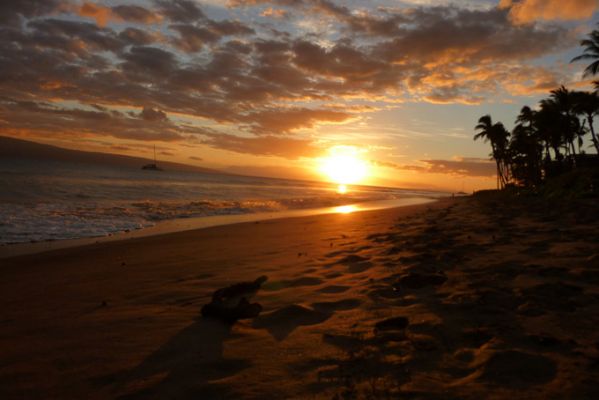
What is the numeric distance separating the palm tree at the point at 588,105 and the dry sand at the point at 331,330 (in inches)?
1540

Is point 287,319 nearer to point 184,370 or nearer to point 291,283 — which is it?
point 184,370

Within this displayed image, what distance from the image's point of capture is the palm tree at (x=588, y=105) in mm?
35625

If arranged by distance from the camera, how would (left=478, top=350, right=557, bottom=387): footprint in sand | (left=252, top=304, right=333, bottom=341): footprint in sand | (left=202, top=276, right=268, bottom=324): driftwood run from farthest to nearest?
(left=202, top=276, right=268, bottom=324): driftwood, (left=252, top=304, right=333, bottom=341): footprint in sand, (left=478, top=350, right=557, bottom=387): footprint in sand

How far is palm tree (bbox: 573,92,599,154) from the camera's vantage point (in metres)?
35.6

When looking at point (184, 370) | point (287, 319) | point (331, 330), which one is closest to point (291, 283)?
point (287, 319)

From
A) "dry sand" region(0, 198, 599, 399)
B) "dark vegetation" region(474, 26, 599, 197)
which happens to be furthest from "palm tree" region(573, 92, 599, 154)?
"dry sand" region(0, 198, 599, 399)

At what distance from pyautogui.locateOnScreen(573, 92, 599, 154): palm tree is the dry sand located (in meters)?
39.1

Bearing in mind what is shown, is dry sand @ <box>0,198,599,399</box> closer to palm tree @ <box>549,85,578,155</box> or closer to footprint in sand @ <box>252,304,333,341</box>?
footprint in sand @ <box>252,304,333,341</box>

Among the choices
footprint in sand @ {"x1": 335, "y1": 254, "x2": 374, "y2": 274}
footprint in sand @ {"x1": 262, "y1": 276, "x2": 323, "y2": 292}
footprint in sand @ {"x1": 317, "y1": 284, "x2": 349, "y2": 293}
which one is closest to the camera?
footprint in sand @ {"x1": 317, "y1": 284, "x2": 349, "y2": 293}

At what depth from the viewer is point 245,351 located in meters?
2.93

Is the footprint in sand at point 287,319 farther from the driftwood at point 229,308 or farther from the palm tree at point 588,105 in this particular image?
the palm tree at point 588,105

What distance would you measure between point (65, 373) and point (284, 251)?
534cm

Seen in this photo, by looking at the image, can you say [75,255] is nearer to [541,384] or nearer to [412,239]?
[412,239]

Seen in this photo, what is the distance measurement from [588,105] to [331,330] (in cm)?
4488
